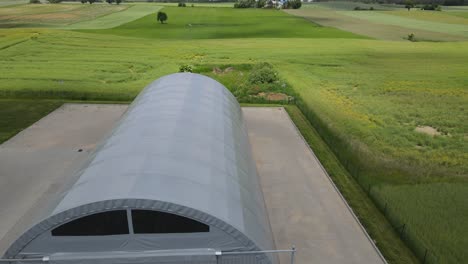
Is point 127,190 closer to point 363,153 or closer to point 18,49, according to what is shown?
point 363,153

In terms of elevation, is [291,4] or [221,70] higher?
[291,4]

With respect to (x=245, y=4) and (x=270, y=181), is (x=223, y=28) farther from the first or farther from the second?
(x=270, y=181)

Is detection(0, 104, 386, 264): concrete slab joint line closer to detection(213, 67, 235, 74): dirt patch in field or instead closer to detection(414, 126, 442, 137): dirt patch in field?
detection(414, 126, 442, 137): dirt patch in field

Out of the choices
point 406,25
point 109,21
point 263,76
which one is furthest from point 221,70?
point 406,25

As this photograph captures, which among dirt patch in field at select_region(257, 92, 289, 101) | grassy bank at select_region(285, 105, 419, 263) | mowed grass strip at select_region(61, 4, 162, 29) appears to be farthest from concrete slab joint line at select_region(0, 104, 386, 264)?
mowed grass strip at select_region(61, 4, 162, 29)

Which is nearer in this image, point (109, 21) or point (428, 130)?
point (428, 130)

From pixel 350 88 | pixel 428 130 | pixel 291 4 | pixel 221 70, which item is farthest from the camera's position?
pixel 291 4

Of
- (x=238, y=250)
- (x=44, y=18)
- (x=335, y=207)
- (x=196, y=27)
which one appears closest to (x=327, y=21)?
(x=196, y=27)

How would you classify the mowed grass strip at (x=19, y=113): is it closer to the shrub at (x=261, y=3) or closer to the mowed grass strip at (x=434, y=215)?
the mowed grass strip at (x=434, y=215)
